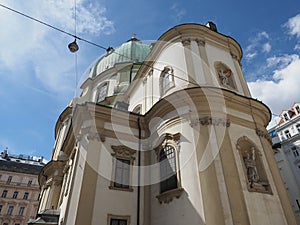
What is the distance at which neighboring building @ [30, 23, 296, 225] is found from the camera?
949 cm

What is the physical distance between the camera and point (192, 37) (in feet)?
47.5

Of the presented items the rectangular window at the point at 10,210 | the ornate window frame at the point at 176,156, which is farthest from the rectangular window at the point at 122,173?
the rectangular window at the point at 10,210

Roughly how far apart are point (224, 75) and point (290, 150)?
55.8 ft

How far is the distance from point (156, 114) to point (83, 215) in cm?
596

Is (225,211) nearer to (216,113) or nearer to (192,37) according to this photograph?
(216,113)

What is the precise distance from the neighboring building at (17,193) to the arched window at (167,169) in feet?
116

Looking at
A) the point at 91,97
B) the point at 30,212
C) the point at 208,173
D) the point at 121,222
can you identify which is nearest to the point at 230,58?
the point at 208,173

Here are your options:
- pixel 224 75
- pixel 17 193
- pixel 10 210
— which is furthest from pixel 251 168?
pixel 17 193

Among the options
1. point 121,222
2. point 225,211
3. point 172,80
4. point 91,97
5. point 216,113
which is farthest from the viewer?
point 91,97

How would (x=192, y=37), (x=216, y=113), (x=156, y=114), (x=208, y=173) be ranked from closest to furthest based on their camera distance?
(x=208, y=173) → (x=216, y=113) → (x=156, y=114) → (x=192, y=37)

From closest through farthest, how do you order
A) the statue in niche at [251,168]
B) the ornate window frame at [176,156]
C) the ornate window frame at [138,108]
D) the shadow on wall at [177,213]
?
the shadow on wall at [177,213]
the ornate window frame at [176,156]
the statue in niche at [251,168]
the ornate window frame at [138,108]

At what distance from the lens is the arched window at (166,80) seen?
45.0 feet

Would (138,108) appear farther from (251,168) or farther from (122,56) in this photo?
(122,56)

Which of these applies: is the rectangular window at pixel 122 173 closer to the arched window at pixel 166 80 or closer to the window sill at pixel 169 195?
the window sill at pixel 169 195
